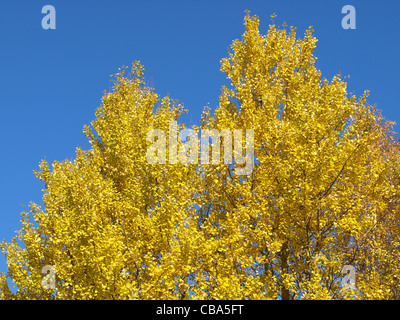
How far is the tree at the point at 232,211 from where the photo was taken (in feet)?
43.3

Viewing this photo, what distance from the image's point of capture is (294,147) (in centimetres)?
1560

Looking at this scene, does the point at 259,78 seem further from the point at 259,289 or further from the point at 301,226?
the point at 259,289

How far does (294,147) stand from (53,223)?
10.8m

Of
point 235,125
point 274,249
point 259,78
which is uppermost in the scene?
point 259,78

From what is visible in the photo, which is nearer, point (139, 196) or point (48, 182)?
point (139, 196)

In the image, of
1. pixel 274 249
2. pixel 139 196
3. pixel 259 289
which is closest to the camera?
pixel 259 289

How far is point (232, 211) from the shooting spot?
16.4 meters

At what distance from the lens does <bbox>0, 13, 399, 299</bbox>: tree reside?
519 inches

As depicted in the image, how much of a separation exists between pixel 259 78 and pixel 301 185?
7.39 meters

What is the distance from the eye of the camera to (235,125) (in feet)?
57.9

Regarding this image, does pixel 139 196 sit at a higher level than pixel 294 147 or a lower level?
lower
